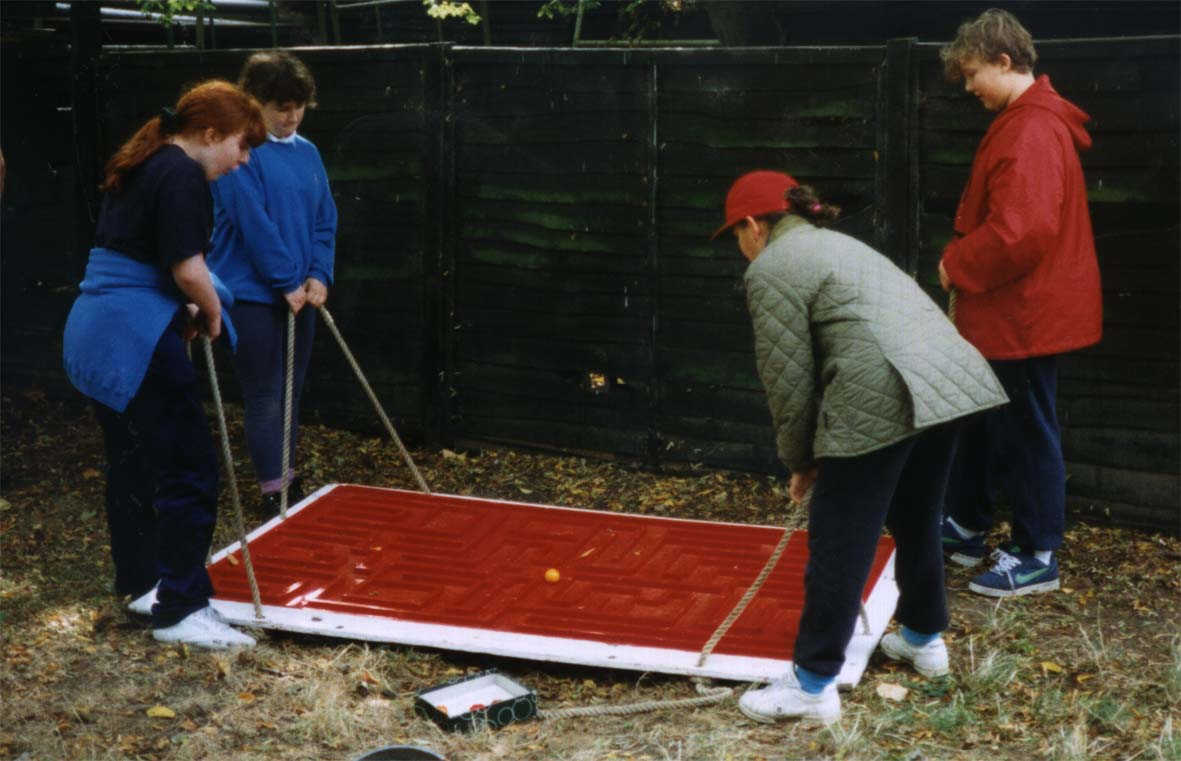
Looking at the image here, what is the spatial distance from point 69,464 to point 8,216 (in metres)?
1.77

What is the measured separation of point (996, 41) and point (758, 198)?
1498 millimetres

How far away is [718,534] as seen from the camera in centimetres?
546

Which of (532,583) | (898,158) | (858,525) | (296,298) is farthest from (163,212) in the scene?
(898,158)

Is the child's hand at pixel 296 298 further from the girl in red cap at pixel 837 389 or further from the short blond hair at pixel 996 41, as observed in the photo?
the short blond hair at pixel 996 41

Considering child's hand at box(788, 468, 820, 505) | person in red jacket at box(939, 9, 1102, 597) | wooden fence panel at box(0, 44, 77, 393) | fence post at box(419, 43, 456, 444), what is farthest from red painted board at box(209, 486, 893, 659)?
wooden fence panel at box(0, 44, 77, 393)

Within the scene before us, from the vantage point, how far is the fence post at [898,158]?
566cm

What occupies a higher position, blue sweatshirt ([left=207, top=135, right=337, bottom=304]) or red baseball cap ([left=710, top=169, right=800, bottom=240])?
red baseball cap ([left=710, top=169, right=800, bottom=240])

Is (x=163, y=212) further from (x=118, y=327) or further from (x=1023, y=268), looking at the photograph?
(x=1023, y=268)

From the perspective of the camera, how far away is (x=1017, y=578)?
16.4ft

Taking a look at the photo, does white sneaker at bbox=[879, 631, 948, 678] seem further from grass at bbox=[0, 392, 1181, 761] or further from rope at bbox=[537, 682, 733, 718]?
rope at bbox=[537, 682, 733, 718]

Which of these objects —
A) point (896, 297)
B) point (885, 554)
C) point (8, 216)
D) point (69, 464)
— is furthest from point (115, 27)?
point (896, 297)

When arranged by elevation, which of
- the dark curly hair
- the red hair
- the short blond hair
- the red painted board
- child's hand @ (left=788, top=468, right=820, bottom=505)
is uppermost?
the short blond hair

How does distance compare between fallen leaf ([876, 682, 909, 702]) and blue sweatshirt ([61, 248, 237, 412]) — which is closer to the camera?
fallen leaf ([876, 682, 909, 702])

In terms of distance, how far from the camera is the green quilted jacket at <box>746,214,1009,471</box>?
361 centimetres
